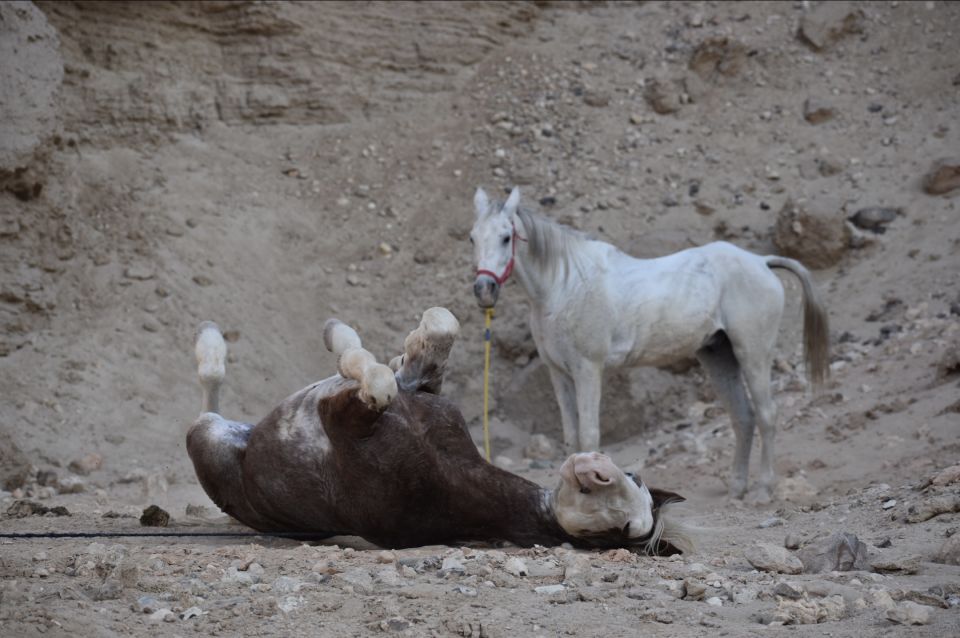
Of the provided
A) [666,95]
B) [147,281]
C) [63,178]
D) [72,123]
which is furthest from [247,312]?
[666,95]

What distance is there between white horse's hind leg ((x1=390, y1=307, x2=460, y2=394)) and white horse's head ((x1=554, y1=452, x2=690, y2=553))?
76 centimetres

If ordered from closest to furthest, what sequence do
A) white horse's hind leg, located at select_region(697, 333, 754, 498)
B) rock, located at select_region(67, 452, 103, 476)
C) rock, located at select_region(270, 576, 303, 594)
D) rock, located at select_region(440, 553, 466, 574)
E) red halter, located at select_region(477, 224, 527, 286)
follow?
1. rock, located at select_region(270, 576, 303, 594)
2. rock, located at select_region(440, 553, 466, 574)
3. red halter, located at select_region(477, 224, 527, 286)
4. rock, located at select_region(67, 452, 103, 476)
5. white horse's hind leg, located at select_region(697, 333, 754, 498)

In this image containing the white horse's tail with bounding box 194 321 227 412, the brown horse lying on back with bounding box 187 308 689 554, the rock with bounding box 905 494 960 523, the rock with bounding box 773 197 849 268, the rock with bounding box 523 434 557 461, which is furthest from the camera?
the rock with bounding box 773 197 849 268

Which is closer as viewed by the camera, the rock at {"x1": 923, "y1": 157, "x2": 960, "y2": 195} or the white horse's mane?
the white horse's mane

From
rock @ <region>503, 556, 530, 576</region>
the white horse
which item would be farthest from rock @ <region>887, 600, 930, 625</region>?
the white horse

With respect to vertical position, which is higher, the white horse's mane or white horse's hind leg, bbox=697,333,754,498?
the white horse's mane

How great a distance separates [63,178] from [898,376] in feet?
22.9

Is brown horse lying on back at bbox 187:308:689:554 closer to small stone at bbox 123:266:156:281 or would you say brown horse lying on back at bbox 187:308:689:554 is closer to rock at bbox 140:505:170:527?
rock at bbox 140:505:170:527

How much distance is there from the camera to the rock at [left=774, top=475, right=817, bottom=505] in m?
6.77

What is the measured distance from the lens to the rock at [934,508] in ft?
15.4

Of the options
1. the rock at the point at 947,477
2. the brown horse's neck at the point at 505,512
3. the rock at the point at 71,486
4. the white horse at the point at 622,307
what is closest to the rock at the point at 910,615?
the brown horse's neck at the point at 505,512

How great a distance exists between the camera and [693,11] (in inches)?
504

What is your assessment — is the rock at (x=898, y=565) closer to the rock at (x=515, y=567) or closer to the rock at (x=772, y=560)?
the rock at (x=772, y=560)

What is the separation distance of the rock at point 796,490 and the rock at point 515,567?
349 centimetres
